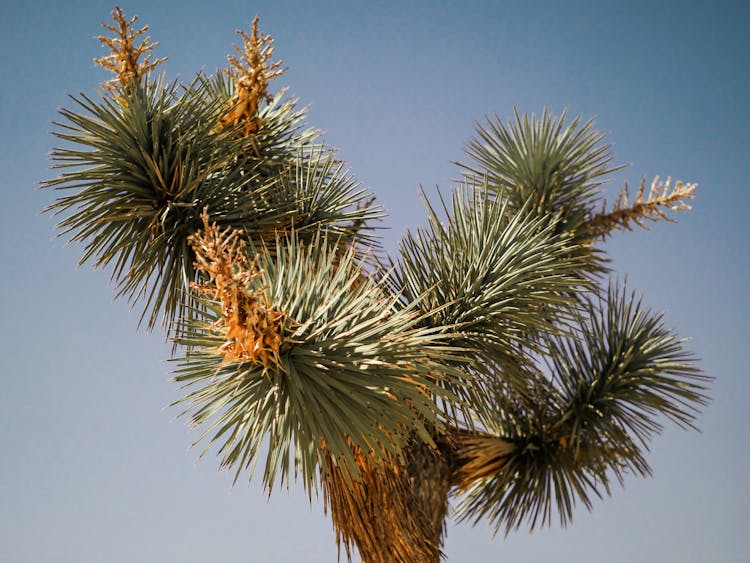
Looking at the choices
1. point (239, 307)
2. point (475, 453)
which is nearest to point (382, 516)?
point (475, 453)

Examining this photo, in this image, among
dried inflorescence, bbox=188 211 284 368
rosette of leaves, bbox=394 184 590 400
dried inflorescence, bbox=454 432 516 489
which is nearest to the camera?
dried inflorescence, bbox=188 211 284 368

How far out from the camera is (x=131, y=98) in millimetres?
4621

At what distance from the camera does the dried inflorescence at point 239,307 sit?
10.3ft

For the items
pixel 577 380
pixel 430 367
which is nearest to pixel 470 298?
pixel 430 367

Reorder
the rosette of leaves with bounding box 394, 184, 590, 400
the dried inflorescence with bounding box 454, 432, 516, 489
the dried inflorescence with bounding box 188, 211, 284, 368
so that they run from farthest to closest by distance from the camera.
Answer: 1. the dried inflorescence with bounding box 454, 432, 516, 489
2. the rosette of leaves with bounding box 394, 184, 590, 400
3. the dried inflorescence with bounding box 188, 211, 284, 368

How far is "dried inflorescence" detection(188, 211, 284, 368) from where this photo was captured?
10.3 ft

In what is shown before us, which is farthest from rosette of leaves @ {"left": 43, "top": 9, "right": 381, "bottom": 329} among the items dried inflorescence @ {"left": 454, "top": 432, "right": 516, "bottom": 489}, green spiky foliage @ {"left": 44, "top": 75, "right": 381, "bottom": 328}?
dried inflorescence @ {"left": 454, "top": 432, "right": 516, "bottom": 489}

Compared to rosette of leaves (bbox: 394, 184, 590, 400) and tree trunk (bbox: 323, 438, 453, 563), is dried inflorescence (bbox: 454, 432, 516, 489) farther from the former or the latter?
rosette of leaves (bbox: 394, 184, 590, 400)

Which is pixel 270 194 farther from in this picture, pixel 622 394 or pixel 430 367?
pixel 622 394

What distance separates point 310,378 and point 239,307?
0.50 m

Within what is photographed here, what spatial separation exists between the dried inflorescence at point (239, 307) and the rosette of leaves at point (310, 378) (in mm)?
35

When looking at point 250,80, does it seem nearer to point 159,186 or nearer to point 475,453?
point 159,186

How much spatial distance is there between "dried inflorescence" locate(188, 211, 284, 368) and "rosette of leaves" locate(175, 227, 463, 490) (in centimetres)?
3

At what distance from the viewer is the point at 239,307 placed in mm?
3340
